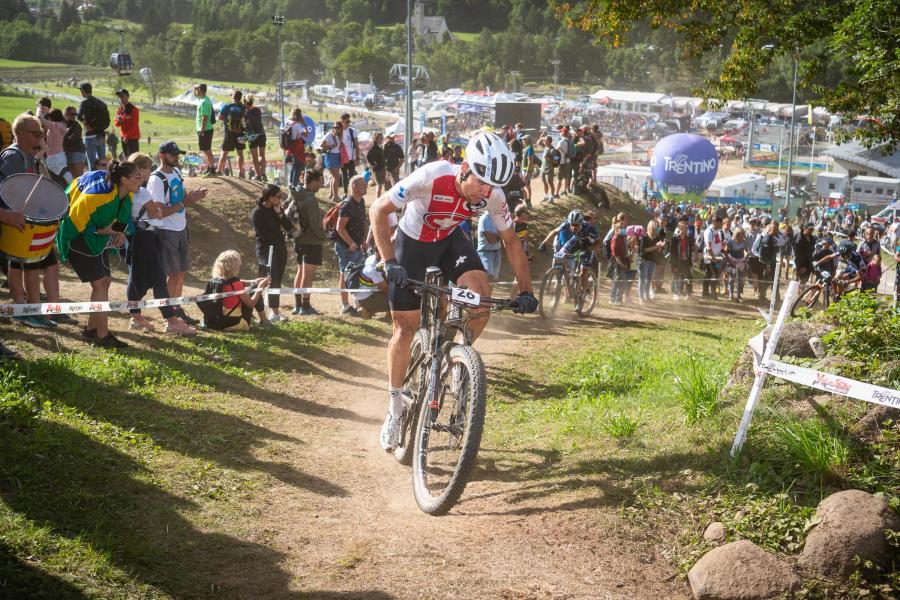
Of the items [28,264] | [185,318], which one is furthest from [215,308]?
[28,264]

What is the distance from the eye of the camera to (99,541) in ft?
14.7

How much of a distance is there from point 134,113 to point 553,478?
545 inches

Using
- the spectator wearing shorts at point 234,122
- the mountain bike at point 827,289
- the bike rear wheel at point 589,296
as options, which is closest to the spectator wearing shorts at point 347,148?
the spectator wearing shorts at point 234,122

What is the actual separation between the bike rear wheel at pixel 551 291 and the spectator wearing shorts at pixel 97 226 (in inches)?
318

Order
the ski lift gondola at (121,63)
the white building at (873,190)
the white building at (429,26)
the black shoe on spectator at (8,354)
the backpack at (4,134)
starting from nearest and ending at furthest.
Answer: the black shoe on spectator at (8,354) → the backpack at (4,134) → the ski lift gondola at (121,63) → the white building at (873,190) → the white building at (429,26)

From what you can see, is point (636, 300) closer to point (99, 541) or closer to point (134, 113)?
point (134, 113)

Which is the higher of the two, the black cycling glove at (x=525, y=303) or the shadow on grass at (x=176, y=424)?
the black cycling glove at (x=525, y=303)

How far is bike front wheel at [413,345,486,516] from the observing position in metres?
5.21

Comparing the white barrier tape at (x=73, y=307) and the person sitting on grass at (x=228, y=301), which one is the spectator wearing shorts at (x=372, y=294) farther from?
the white barrier tape at (x=73, y=307)

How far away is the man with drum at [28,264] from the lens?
27.6 ft

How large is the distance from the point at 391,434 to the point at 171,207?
4.81 metres

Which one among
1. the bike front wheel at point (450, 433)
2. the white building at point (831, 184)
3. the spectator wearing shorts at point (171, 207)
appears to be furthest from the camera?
the white building at point (831, 184)

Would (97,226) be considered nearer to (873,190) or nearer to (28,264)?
(28,264)

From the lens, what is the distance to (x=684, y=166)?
4531cm
